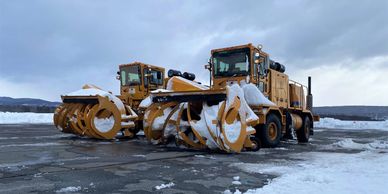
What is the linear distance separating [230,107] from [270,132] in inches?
110

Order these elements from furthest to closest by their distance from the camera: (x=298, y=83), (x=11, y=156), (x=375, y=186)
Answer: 1. (x=298, y=83)
2. (x=11, y=156)
3. (x=375, y=186)

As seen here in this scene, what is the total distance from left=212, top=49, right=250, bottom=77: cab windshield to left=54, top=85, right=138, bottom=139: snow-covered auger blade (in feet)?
10.3

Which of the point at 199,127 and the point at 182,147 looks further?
the point at 182,147

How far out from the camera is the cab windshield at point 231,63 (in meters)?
11.5

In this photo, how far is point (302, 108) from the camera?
15.0 metres

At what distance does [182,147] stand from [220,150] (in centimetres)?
119

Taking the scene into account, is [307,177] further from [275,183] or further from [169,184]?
[169,184]

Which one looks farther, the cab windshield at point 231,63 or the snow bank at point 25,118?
the snow bank at point 25,118

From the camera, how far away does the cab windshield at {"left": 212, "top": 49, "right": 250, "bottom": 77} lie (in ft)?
37.8

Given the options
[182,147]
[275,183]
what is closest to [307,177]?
[275,183]

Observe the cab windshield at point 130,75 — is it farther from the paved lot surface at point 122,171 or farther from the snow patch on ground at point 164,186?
the snow patch on ground at point 164,186

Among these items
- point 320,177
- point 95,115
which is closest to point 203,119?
point 320,177

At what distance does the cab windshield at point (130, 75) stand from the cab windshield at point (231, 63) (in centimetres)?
455

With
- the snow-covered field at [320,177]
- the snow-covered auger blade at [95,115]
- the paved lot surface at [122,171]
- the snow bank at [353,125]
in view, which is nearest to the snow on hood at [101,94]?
the snow-covered auger blade at [95,115]
